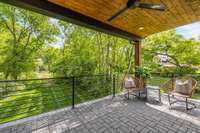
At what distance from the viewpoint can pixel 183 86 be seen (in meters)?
3.60

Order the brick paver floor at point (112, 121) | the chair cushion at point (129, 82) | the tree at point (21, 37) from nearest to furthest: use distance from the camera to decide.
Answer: the brick paver floor at point (112, 121)
the chair cushion at point (129, 82)
the tree at point (21, 37)

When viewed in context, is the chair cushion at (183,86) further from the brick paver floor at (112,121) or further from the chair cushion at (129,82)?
the chair cushion at (129,82)

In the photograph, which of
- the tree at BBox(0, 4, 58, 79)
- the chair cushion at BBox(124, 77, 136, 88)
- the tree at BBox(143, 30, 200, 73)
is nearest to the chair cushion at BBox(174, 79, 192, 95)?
the chair cushion at BBox(124, 77, 136, 88)

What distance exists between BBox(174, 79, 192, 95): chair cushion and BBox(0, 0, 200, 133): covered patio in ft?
1.69

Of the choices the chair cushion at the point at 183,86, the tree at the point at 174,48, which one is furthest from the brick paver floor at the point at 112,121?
the tree at the point at 174,48

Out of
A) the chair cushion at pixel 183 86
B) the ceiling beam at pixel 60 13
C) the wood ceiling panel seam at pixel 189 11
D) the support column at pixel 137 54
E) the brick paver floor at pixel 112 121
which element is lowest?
the brick paver floor at pixel 112 121

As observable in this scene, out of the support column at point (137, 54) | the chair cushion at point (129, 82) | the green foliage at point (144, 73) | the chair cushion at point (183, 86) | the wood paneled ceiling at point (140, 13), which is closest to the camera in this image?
the wood paneled ceiling at point (140, 13)

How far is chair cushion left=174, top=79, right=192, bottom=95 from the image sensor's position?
11.5 ft

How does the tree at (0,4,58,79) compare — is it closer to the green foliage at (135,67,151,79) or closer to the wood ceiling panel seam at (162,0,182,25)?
the green foliage at (135,67,151,79)

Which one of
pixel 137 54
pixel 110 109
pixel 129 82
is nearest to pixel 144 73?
pixel 129 82

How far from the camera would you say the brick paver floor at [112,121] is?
2271mm

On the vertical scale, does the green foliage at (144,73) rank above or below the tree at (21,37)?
below

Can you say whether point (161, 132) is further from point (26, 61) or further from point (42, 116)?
point (26, 61)

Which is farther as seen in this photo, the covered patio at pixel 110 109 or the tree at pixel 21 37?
the tree at pixel 21 37
